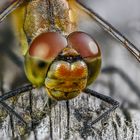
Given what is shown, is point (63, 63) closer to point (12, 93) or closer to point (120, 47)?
point (12, 93)

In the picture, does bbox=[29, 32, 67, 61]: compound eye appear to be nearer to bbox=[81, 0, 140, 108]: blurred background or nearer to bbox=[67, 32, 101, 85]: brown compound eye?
bbox=[67, 32, 101, 85]: brown compound eye

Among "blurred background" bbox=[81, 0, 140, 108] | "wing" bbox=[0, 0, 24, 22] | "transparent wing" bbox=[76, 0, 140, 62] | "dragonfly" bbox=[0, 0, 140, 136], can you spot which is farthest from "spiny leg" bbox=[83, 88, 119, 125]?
"wing" bbox=[0, 0, 24, 22]

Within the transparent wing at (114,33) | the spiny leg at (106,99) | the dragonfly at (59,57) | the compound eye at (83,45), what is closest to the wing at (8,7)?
the dragonfly at (59,57)

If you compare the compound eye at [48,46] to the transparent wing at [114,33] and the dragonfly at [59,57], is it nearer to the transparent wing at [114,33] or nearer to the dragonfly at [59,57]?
the dragonfly at [59,57]

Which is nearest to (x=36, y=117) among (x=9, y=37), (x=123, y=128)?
(x=123, y=128)

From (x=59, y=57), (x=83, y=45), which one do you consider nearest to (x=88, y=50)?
(x=83, y=45)

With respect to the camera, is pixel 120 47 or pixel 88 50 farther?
pixel 120 47
